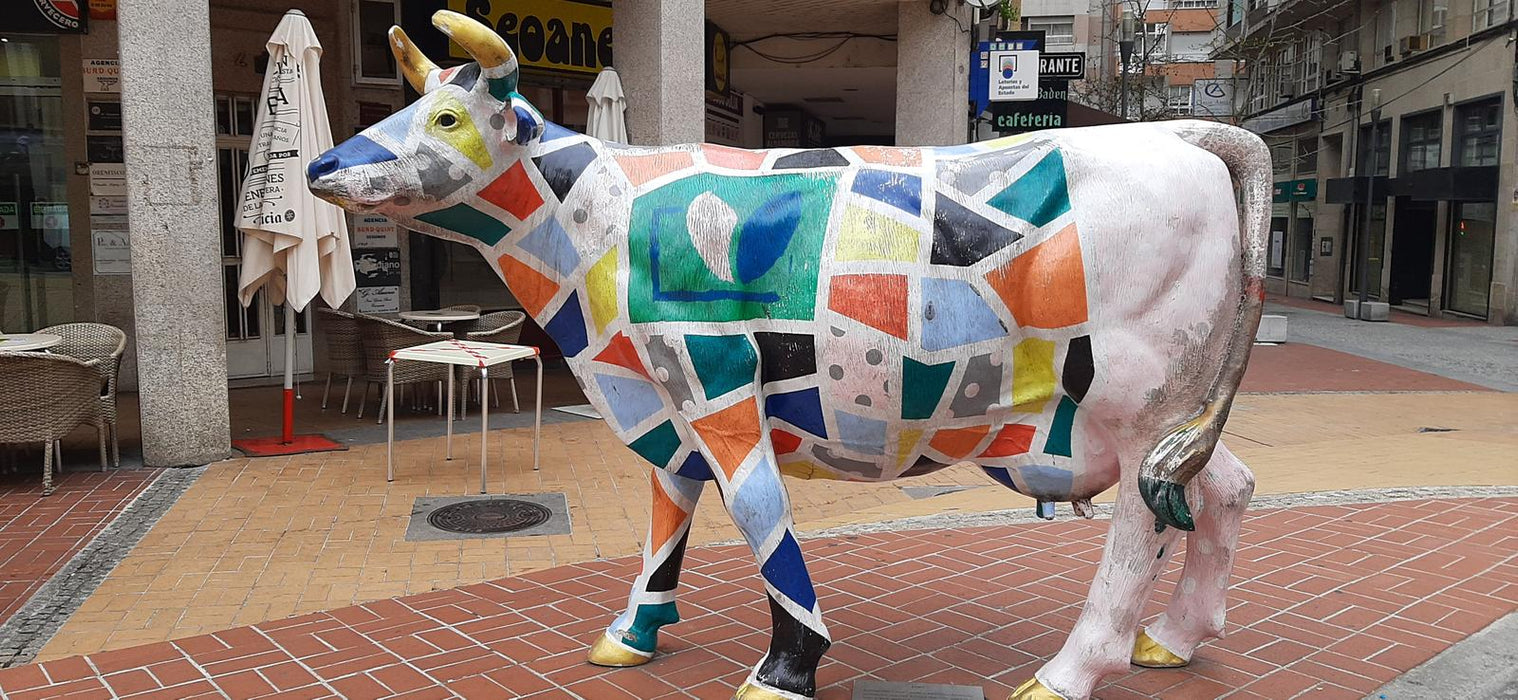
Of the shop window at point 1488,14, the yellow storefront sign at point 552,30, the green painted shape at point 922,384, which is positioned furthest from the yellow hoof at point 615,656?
the shop window at point 1488,14

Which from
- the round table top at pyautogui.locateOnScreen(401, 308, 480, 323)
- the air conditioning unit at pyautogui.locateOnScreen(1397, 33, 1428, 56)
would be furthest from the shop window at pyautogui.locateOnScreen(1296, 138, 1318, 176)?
the round table top at pyautogui.locateOnScreen(401, 308, 480, 323)

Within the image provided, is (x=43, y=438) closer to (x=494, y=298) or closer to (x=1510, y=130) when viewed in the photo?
(x=494, y=298)

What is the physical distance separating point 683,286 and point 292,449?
18.0ft

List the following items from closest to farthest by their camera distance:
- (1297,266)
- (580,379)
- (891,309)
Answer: (891,309) < (580,379) < (1297,266)

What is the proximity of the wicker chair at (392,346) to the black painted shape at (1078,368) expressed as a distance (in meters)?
6.56

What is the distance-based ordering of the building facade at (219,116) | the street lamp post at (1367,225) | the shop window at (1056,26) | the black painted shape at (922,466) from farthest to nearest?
the shop window at (1056,26), the street lamp post at (1367,225), the building facade at (219,116), the black painted shape at (922,466)

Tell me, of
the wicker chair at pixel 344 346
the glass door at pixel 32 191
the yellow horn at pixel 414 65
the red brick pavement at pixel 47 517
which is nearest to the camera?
the yellow horn at pixel 414 65

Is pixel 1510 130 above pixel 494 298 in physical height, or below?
above

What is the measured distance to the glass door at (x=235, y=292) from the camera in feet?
34.9

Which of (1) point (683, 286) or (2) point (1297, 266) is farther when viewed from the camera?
(2) point (1297, 266)

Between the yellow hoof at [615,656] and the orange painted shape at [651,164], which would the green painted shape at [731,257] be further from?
the yellow hoof at [615,656]

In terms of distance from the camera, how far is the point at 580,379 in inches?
138

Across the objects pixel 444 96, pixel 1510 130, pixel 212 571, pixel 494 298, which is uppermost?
pixel 1510 130

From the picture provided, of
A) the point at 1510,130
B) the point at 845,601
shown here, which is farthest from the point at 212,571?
the point at 1510,130
